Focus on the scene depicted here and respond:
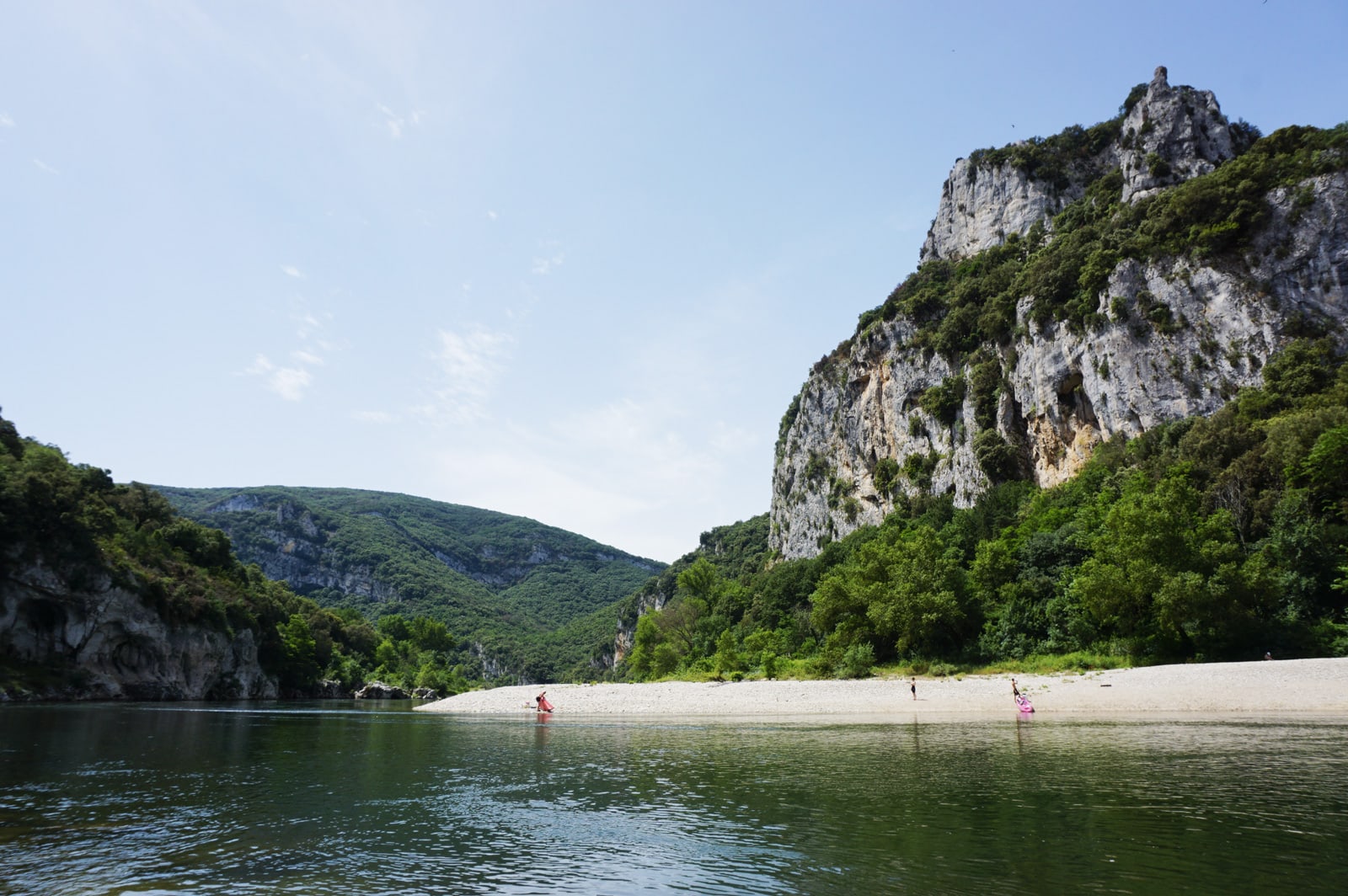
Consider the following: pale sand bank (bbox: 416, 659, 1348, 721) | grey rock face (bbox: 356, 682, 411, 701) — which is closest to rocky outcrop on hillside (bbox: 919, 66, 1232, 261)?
pale sand bank (bbox: 416, 659, 1348, 721)

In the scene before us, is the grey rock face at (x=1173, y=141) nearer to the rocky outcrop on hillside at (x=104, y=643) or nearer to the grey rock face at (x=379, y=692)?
the rocky outcrop on hillside at (x=104, y=643)

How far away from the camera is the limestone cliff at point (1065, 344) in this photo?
55.5 m

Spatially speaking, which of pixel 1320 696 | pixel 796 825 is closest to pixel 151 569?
pixel 796 825

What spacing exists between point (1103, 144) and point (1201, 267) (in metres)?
50.8

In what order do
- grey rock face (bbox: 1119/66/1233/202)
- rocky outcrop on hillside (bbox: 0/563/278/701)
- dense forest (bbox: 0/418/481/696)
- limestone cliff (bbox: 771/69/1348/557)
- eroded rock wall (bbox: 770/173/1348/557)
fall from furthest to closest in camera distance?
1. grey rock face (bbox: 1119/66/1233/202)
2. dense forest (bbox: 0/418/481/696)
3. rocky outcrop on hillside (bbox: 0/563/278/701)
4. limestone cliff (bbox: 771/69/1348/557)
5. eroded rock wall (bbox: 770/173/1348/557)

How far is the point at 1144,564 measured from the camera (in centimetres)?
3659

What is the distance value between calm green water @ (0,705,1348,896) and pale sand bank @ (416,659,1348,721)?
5.84 metres

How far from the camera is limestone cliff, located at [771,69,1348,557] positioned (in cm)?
5553

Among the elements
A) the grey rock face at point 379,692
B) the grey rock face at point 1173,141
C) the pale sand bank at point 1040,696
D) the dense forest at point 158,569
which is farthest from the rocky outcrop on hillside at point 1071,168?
the grey rock face at point 379,692

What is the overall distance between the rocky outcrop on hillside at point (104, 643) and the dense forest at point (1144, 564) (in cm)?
5733

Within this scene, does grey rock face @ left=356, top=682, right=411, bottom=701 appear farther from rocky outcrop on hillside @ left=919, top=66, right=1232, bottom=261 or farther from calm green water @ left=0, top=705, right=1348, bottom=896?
rocky outcrop on hillside @ left=919, top=66, right=1232, bottom=261

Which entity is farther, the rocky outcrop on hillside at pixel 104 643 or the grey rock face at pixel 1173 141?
the grey rock face at pixel 1173 141

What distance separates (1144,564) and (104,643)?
283 feet

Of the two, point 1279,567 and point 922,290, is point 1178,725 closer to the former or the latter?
point 1279,567
